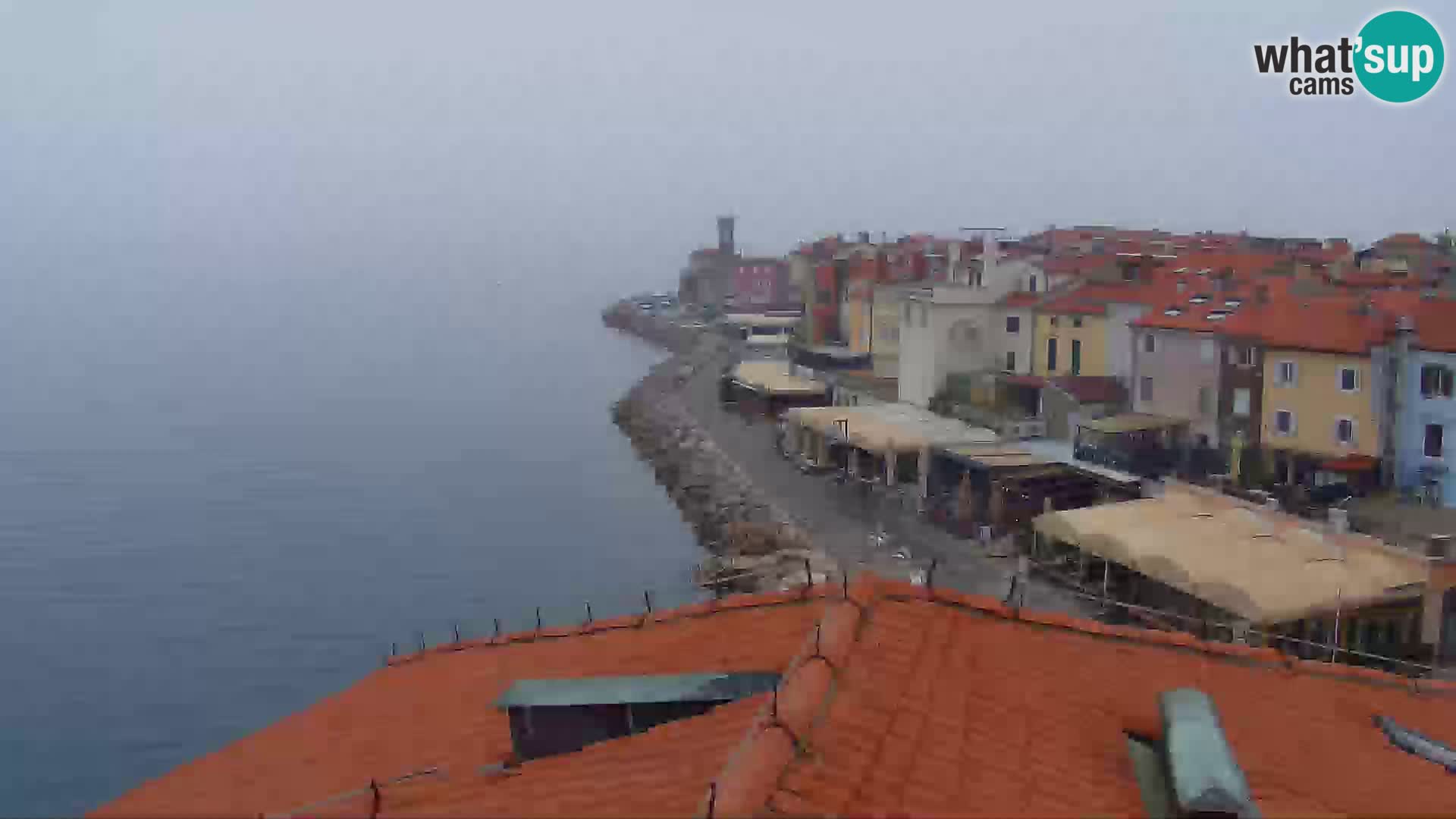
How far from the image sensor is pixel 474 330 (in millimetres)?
100812

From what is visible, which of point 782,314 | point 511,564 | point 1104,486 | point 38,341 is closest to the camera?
point 1104,486

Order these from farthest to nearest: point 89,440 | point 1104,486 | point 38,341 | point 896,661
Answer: point 38,341 < point 89,440 < point 1104,486 < point 896,661

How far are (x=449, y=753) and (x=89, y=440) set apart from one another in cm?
4381

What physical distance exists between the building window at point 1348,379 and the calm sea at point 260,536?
1171 centimetres

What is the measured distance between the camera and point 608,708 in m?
4.66

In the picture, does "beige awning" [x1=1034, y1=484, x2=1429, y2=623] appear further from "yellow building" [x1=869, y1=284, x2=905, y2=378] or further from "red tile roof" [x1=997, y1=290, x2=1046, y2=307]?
"yellow building" [x1=869, y1=284, x2=905, y2=378]

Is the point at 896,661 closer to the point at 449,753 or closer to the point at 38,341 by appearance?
the point at 449,753

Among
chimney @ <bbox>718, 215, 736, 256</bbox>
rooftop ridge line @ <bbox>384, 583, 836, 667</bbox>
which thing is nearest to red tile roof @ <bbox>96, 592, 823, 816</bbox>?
rooftop ridge line @ <bbox>384, 583, 836, 667</bbox>

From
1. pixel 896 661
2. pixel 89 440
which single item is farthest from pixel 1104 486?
pixel 89 440

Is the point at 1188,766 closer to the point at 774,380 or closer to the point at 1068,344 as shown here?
the point at 1068,344

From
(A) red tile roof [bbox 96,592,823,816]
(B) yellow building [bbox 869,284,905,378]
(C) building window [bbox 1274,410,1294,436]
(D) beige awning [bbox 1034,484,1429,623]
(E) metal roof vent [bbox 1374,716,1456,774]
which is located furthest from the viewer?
(B) yellow building [bbox 869,284,905,378]

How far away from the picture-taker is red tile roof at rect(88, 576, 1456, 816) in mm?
3773

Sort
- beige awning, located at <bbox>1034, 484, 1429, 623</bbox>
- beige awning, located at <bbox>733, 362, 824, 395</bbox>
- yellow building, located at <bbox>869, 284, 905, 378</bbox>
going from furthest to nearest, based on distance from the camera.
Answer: beige awning, located at <bbox>733, 362, 824, 395</bbox> < yellow building, located at <bbox>869, 284, 905, 378</bbox> < beige awning, located at <bbox>1034, 484, 1429, 623</bbox>

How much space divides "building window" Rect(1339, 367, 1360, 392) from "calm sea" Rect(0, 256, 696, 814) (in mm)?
11708
